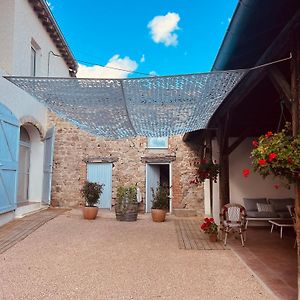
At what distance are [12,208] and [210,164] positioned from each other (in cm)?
459

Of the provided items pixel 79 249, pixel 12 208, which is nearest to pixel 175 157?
pixel 12 208

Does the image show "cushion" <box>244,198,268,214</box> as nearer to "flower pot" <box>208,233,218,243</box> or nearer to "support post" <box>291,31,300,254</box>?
"flower pot" <box>208,233,218,243</box>

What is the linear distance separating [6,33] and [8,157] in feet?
9.77

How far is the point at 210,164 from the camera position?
6984 mm

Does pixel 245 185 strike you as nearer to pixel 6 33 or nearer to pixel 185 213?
pixel 185 213

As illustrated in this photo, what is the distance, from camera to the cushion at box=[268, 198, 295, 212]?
7.75 meters

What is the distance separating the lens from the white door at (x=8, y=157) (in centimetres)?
704

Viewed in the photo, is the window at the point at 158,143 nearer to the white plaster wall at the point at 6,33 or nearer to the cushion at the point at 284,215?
the cushion at the point at 284,215

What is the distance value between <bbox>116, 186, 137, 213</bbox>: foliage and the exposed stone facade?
1.95 meters

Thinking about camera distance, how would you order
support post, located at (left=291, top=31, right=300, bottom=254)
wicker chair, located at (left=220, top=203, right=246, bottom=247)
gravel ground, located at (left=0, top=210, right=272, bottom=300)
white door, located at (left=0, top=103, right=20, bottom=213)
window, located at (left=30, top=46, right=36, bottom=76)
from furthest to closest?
window, located at (left=30, top=46, right=36, bottom=76)
white door, located at (left=0, top=103, right=20, bottom=213)
wicker chair, located at (left=220, top=203, right=246, bottom=247)
gravel ground, located at (left=0, top=210, right=272, bottom=300)
support post, located at (left=291, top=31, right=300, bottom=254)

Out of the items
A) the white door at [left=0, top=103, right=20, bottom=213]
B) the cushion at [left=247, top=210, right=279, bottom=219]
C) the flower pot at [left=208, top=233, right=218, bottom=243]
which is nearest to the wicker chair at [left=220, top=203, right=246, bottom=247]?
the flower pot at [left=208, top=233, right=218, bottom=243]

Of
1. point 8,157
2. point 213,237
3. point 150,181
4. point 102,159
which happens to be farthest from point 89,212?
point 213,237

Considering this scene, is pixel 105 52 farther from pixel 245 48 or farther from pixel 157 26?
pixel 245 48

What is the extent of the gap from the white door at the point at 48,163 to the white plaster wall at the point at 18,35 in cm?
194
